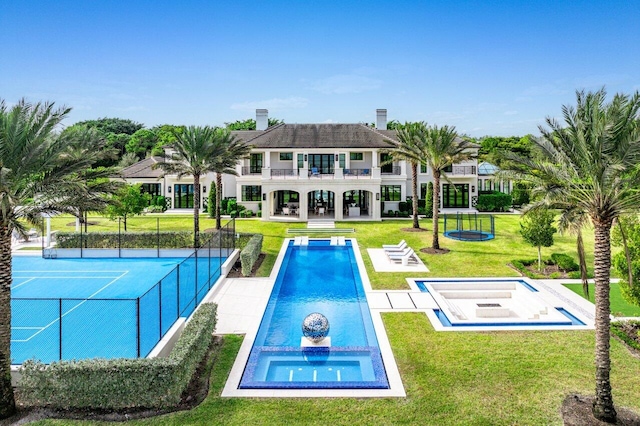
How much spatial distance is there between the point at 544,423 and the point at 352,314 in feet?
27.2

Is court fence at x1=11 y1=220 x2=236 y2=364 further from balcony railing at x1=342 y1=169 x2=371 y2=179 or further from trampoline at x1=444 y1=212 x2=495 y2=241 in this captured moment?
balcony railing at x1=342 y1=169 x2=371 y2=179

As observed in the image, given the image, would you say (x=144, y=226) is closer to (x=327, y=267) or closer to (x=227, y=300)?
(x=327, y=267)

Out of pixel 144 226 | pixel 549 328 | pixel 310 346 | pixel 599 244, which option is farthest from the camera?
pixel 144 226

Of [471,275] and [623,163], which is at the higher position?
[623,163]

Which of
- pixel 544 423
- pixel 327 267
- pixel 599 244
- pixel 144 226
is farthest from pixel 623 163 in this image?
pixel 144 226

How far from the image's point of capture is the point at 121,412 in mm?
9945

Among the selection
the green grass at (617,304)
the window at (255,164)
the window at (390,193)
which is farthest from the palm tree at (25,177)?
the window at (390,193)

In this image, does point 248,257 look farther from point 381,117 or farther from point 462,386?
point 381,117

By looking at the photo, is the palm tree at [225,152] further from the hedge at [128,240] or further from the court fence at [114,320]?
the court fence at [114,320]

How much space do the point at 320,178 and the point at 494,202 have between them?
18.0 m

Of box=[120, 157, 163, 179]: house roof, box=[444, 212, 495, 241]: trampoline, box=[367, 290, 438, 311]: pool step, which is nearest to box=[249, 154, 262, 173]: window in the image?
box=[120, 157, 163, 179]: house roof

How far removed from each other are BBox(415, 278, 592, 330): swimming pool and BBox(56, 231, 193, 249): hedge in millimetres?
14624

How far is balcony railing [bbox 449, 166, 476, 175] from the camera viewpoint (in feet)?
147

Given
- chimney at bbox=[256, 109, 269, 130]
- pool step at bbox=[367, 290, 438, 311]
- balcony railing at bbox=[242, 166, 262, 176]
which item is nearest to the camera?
pool step at bbox=[367, 290, 438, 311]
